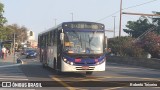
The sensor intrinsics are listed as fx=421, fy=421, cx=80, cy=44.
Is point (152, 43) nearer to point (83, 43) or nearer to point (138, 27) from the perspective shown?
point (83, 43)

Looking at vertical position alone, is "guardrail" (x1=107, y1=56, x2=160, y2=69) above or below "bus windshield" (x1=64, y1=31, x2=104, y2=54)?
below

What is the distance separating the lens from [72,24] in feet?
79.7

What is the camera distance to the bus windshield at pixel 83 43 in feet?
77.9

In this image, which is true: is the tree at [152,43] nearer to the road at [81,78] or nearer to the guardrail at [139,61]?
the guardrail at [139,61]

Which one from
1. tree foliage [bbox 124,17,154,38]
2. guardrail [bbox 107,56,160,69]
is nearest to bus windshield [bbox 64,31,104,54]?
guardrail [bbox 107,56,160,69]

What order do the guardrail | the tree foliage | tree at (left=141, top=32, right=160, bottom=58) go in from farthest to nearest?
the tree foliage, tree at (left=141, top=32, right=160, bottom=58), the guardrail

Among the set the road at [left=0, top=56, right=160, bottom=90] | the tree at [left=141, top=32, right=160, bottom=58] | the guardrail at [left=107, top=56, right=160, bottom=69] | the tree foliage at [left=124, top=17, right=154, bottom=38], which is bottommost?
the guardrail at [left=107, top=56, right=160, bottom=69]

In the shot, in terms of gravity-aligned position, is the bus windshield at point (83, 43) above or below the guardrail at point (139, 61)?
above

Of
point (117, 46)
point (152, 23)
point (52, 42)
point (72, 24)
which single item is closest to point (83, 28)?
point (72, 24)

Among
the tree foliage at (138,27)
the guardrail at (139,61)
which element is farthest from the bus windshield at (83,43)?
the tree foliage at (138,27)

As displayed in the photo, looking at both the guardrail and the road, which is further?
the guardrail

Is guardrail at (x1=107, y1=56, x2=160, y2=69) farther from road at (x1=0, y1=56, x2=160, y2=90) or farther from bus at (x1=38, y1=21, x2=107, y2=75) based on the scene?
bus at (x1=38, y1=21, x2=107, y2=75)

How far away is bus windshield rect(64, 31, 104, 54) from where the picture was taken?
77.9 ft

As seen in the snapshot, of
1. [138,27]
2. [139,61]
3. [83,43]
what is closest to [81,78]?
[83,43]
